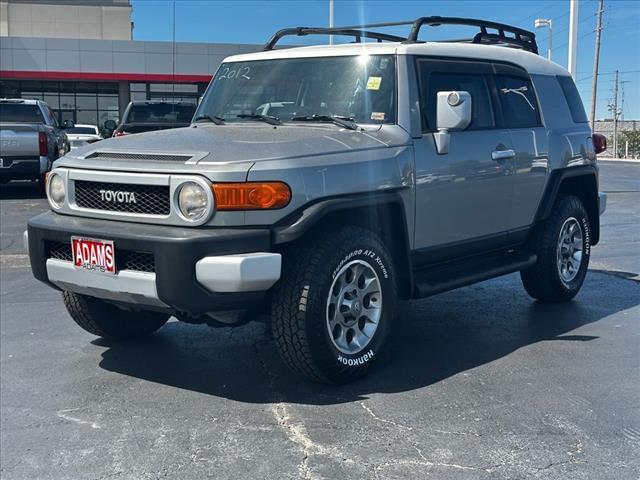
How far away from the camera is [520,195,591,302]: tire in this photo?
20.3 ft

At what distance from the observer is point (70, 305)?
4.98 metres

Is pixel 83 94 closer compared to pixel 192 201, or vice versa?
pixel 192 201

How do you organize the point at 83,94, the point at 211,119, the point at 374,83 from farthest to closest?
→ the point at 83,94 < the point at 211,119 < the point at 374,83

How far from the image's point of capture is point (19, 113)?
15.0m

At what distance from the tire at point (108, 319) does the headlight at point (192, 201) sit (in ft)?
4.37

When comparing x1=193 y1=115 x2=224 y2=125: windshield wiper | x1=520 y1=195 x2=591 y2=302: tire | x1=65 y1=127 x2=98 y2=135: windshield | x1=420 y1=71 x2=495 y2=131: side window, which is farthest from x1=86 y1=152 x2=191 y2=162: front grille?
x1=65 y1=127 x2=98 y2=135: windshield

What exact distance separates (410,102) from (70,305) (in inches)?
101

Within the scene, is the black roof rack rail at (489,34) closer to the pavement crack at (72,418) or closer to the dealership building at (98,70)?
the pavement crack at (72,418)

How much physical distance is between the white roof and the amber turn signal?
5.27ft

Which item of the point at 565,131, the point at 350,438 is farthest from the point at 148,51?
the point at 350,438

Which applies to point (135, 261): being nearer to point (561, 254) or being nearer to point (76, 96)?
point (561, 254)

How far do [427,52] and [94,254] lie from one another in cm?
260

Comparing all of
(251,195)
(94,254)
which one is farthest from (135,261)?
(251,195)

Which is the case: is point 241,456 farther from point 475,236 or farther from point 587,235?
point 587,235
